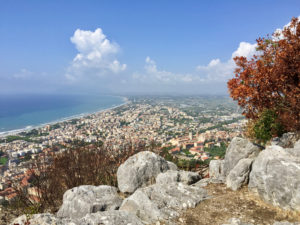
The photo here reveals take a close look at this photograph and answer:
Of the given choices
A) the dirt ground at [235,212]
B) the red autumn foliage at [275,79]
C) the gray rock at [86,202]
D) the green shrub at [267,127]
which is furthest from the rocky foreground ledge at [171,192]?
the green shrub at [267,127]

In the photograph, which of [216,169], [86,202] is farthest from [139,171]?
[216,169]

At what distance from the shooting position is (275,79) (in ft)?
17.6

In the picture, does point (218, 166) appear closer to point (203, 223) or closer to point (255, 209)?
point (255, 209)

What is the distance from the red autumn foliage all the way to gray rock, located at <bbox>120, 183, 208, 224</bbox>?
3.07 metres

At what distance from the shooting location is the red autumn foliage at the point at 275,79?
5.36 meters

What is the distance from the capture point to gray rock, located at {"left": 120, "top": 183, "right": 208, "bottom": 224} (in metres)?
4.17

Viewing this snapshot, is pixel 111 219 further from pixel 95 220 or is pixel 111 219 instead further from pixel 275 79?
pixel 275 79

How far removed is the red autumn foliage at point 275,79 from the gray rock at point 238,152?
1095 mm

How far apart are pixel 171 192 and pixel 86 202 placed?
222 cm

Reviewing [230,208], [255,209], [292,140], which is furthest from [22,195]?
[292,140]

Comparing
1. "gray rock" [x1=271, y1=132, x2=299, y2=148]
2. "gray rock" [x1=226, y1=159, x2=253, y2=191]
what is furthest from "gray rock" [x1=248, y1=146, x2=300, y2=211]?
"gray rock" [x1=271, y1=132, x2=299, y2=148]

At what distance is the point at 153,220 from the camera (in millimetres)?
4008

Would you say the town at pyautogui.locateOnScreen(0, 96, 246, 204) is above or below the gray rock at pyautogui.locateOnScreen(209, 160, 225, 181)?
below

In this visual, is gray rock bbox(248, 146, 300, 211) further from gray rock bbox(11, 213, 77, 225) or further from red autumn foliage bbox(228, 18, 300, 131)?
gray rock bbox(11, 213, 77, 225)
